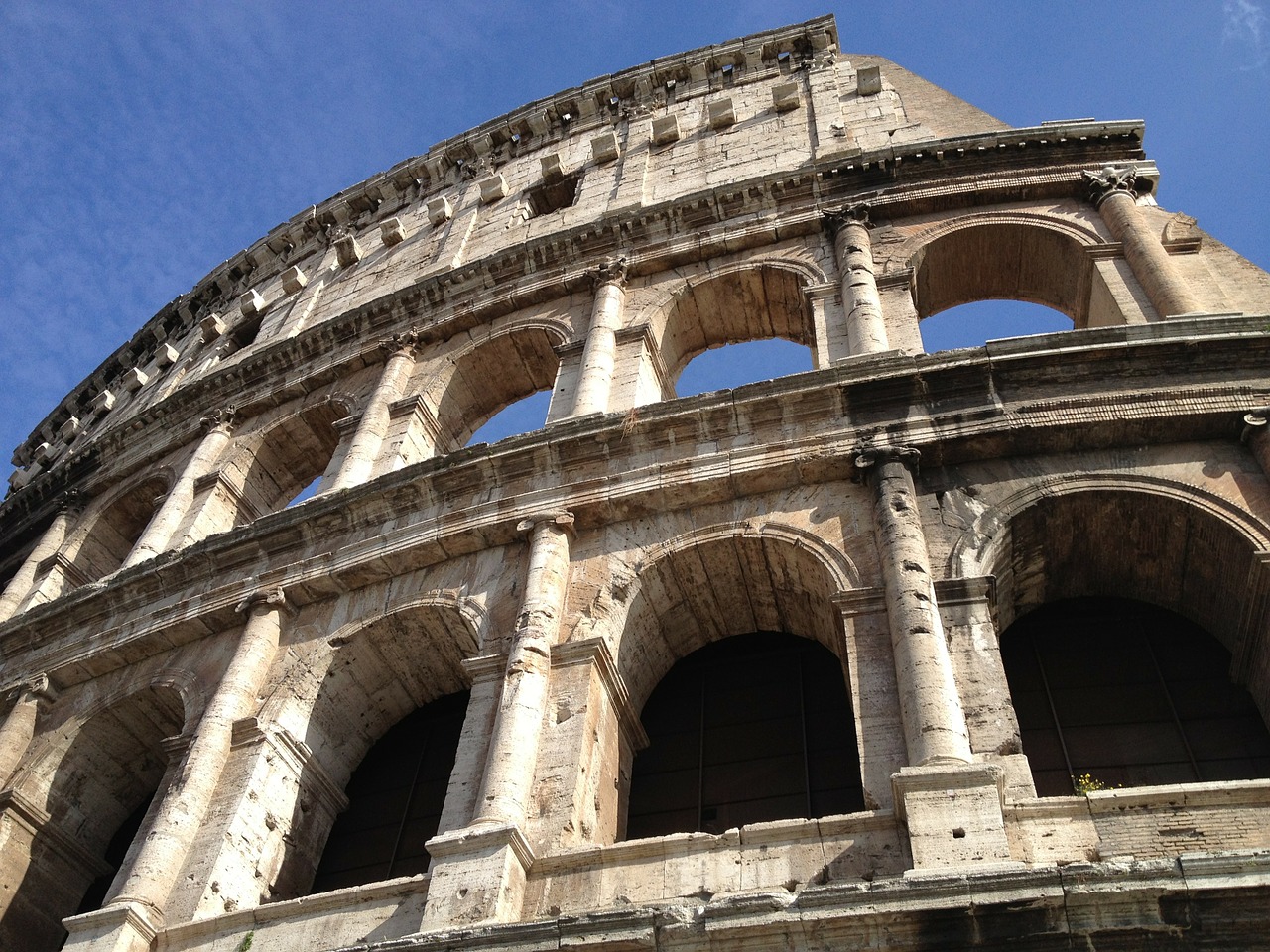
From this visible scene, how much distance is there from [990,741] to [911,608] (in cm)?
109

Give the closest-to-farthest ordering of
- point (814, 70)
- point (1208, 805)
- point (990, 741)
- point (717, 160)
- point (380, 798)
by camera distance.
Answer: point (1208, 805), point (990, 741), point (380, 798), point (717, 160), point (814, 70)

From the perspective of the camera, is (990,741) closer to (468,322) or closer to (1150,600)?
(1150,600)

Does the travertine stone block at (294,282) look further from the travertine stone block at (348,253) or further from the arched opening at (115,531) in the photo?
the arched opening at (115,531)

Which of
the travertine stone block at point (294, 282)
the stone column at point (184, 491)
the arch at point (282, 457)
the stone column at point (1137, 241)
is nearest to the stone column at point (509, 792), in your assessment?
the stone column at point (1137, 241)

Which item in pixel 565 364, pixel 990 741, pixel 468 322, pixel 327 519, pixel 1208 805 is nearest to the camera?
pixel 1208 805

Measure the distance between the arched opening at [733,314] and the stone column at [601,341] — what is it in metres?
0.60

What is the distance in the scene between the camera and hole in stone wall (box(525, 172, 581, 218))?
60.2 feet

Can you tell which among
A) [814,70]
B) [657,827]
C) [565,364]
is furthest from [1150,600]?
[814,70]

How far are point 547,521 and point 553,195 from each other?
964 centimetres

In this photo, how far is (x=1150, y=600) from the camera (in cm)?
955

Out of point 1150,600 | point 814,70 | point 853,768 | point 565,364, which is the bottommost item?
point 853,768

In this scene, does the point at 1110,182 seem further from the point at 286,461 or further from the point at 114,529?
the point at 114,529

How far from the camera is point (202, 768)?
9.56 m

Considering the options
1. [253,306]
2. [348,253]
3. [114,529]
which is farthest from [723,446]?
[253,306]
